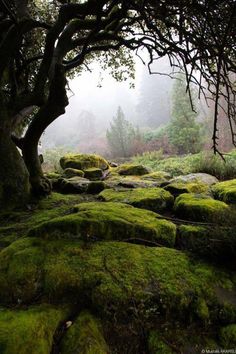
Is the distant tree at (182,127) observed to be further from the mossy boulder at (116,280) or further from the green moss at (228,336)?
the green moss at (228,336)

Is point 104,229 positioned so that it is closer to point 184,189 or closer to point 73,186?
point 184,189

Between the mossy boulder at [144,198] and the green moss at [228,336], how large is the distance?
2526 millimetres

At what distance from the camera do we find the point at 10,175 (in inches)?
184

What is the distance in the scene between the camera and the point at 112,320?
212cm

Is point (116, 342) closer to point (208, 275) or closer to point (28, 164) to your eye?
point (208, 275)

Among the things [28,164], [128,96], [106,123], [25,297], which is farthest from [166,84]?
[25,297]

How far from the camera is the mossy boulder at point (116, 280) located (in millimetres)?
2205

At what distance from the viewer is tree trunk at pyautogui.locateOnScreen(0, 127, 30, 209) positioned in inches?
183

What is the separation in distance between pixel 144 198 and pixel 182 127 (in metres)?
18.5

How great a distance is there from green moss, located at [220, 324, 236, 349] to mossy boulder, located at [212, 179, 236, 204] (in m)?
2.92

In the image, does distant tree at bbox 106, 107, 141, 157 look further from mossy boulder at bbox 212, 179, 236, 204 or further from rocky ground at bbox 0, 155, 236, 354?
rocky ground at bbox 0, 155, 236, 354

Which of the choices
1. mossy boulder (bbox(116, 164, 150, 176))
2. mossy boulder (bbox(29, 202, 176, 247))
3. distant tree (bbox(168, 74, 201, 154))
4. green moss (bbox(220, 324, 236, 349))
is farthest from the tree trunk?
distant tree (bbox(168, 74, 201, 154))

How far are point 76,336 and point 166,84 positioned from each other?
51.1m

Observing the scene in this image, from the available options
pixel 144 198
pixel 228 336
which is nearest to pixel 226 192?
pixel 144 198
